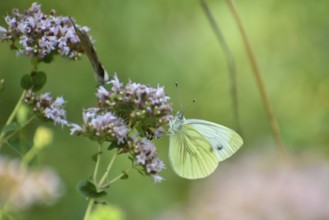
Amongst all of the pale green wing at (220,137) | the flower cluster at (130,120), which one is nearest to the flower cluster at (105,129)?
the flower cluster at (130,120)

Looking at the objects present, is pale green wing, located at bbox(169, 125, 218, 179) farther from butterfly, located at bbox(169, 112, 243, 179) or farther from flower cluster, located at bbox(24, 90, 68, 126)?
flower cluster, located at bbox(24, 90, 68, 126)

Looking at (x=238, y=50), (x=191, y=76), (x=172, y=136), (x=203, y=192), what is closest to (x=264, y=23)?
(x=238, y=50)

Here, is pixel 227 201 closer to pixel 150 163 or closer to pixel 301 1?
pixel 150 163

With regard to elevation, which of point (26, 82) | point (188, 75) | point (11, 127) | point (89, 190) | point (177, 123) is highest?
point (188, 75)

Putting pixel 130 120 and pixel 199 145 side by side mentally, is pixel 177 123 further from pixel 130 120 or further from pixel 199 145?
pixel 130 120

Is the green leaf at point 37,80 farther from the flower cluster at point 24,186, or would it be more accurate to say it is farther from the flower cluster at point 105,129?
the flower cluster at point 24,186

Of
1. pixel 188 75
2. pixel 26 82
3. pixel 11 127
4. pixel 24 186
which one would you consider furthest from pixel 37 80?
pixel 188 75
